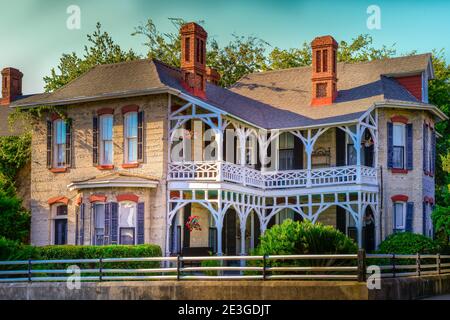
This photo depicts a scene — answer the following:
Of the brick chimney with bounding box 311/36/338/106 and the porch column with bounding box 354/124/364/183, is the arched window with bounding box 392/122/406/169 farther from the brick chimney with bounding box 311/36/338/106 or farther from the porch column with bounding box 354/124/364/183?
the brick chimney with bounding box 311/36/338/106

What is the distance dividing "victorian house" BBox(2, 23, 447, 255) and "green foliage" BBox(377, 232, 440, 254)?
1291 millimetres

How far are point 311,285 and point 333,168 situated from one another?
14.5 metres

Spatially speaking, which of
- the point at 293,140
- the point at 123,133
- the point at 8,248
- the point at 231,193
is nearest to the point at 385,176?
the point at 293,140

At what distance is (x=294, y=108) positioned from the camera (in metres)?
37.8

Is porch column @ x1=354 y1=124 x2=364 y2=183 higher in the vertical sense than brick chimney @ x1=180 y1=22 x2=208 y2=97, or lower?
lower

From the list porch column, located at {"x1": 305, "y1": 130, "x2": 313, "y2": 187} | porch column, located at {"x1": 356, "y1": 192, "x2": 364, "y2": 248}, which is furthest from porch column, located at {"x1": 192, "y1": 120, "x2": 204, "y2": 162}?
porch column, located at {"x1": 356, "y1": 192, "x2": 364, "y2": 248}

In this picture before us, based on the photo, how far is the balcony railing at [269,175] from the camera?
31.3 metres

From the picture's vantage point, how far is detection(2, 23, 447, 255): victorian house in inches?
1238

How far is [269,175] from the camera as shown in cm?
3581

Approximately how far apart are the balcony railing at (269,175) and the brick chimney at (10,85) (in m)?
17.5

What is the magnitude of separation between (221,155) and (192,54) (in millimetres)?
5213

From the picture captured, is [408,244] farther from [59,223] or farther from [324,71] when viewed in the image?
[59,223]

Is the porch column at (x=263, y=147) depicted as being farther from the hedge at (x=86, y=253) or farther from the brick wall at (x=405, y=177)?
the hedge at (x=86, y=253)
